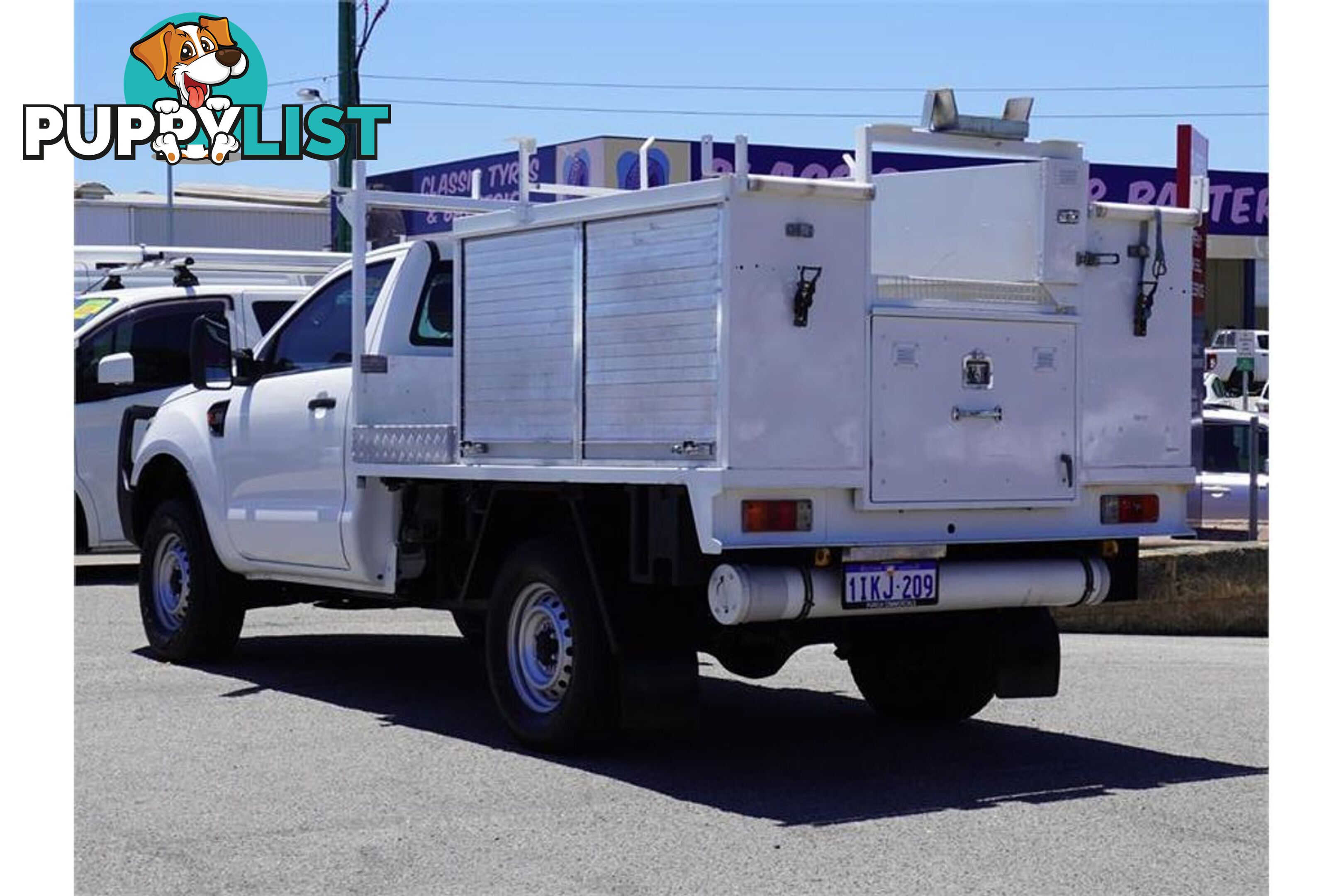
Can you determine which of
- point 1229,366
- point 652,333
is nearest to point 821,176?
point 1229,366

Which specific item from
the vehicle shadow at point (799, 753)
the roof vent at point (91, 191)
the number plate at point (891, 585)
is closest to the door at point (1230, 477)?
the vehicle shadow at point (799, 753)

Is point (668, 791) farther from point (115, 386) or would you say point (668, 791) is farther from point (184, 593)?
point (115, 386)

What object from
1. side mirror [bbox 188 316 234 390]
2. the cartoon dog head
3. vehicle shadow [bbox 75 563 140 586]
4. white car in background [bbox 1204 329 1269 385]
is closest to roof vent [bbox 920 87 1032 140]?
side mirror [bbox 188 316 234 390]

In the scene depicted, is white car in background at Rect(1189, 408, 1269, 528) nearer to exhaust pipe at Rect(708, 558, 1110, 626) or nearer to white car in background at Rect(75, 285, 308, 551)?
white car in background at Rect(75, 285, 308, 551)

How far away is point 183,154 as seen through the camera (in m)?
16.8

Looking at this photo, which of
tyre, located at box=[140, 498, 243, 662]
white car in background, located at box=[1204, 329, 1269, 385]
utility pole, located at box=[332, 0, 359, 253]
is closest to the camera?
tyre, located at box=[140, 498, 243, 662]

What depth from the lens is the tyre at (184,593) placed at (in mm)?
11406

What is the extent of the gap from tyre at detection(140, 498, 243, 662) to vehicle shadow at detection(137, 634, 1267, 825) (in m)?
0.22

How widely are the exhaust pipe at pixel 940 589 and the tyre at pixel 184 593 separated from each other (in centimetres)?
423

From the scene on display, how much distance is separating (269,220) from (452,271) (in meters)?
40.3

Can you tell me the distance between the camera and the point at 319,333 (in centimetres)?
1093

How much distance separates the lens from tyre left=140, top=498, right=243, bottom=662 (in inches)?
449

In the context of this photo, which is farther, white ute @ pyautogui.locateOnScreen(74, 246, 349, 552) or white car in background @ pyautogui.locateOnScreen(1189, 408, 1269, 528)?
white car in background @ pyautogui.locateOnScreen(1189, 408, 1269, 528)

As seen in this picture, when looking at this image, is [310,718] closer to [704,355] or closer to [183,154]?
[704,355]
